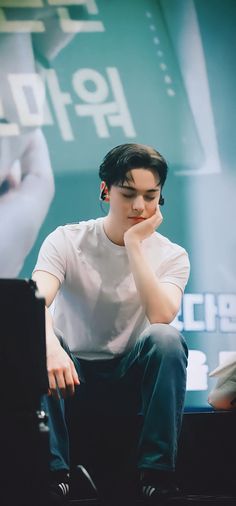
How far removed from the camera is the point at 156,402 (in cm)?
220

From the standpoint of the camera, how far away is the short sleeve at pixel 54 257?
8.45 ft

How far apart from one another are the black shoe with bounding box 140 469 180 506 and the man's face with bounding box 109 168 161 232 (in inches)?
33.9

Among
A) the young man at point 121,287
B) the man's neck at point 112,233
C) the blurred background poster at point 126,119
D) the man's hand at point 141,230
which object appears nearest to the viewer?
the young man at point 121,287

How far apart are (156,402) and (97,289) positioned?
573 mm

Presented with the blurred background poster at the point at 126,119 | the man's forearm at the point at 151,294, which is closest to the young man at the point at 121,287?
the man's forearm at the point at 151,294

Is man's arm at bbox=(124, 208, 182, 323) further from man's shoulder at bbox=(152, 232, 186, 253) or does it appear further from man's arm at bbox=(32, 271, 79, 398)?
man's arm at bbox=(32, 271, 79, 398)

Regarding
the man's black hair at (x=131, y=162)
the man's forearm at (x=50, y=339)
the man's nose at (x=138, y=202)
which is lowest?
the man's forearm at (x=50, y=339)

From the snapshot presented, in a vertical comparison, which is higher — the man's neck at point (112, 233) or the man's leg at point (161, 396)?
the man's neck at point (112, 233)

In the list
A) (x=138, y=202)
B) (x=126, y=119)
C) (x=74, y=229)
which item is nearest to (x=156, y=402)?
(x=138, y=202)

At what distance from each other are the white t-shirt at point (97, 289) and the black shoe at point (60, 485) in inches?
19.5

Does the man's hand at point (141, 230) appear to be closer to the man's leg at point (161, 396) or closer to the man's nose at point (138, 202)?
the man's nose at point (138, 202)

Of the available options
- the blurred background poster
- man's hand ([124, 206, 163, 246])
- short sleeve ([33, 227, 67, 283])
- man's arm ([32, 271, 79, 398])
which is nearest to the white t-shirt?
short sleeve ([33, 227, 67, 283])

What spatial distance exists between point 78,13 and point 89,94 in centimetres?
41

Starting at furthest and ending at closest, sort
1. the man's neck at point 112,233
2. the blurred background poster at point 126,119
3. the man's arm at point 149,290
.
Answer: the blurred background poster at point 126,119
the man's neck at point 112,233
the man's arm at point 149,290
